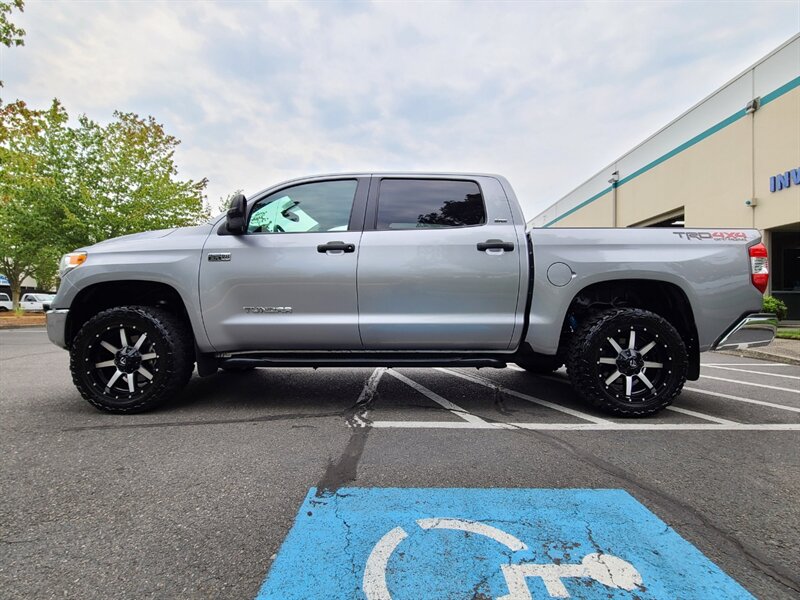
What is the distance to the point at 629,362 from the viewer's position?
11.6 ft

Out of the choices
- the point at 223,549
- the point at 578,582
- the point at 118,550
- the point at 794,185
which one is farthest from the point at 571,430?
the point at 794,185

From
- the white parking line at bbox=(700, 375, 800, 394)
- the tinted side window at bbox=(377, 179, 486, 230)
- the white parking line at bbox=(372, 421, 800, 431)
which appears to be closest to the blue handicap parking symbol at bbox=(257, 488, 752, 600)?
the white parking line at bbox=(372, 421, 800, 431)

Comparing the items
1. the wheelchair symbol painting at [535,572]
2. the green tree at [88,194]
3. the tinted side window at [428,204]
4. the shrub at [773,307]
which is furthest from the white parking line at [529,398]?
the green tree at [88,194]

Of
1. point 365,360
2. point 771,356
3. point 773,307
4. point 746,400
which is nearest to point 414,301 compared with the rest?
point 365,360

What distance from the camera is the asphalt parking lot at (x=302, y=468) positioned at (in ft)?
5.41

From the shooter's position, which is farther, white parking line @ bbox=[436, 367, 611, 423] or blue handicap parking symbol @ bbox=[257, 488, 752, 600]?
white parking line @ bbox=[436, 367, 611, 423]

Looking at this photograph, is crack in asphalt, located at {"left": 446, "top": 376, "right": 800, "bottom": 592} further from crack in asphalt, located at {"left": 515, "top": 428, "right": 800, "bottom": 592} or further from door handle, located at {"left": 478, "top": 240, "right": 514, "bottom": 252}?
door handle, located at {"left": 478, "top": 240, "right": 514, "bottom": 252}

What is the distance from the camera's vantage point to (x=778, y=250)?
1570cm

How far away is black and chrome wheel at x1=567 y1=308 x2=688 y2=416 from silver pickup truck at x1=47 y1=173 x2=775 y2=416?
0.01m

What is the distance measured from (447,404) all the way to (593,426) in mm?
1241

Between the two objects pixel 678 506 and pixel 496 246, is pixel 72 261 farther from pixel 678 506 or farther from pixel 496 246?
pixel 678 506

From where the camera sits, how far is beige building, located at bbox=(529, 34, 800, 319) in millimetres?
13023

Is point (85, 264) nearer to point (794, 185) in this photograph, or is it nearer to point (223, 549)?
point (223, 549)

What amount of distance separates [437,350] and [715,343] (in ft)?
7.48
